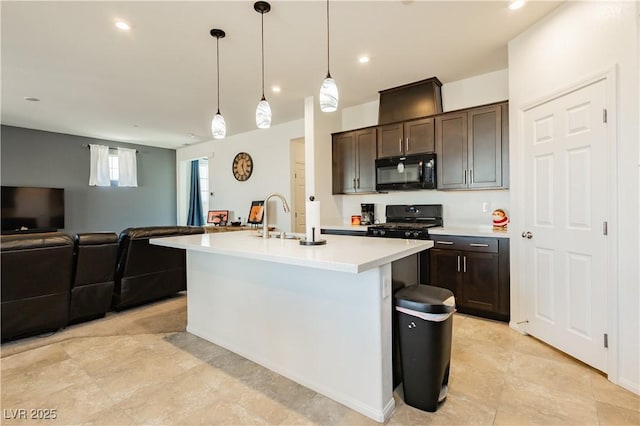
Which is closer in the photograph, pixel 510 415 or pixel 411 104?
pixel 510 415

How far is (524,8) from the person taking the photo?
2.47 metres

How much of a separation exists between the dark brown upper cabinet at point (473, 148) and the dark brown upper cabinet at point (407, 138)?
11 cm

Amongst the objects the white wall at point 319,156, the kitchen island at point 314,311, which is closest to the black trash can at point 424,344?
the kitchen island at point 314,311

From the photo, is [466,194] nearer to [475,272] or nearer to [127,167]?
[475,272]

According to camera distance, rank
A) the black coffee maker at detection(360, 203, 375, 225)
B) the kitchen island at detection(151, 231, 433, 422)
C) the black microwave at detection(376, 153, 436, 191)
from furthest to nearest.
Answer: the black coffee maker at detection(360, 203, 375, 225) < the black microwave at detection(376, 153, 436, 191) < the kitchen island at detection(151, 231, 433, 422)

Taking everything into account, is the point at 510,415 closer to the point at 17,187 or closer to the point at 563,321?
the point at 563,321

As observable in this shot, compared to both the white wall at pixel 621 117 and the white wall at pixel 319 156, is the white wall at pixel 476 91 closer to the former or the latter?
the white wall at pixel 621 117

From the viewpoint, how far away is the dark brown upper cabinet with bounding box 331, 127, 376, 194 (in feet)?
14.4

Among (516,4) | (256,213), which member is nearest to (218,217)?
(256,213)

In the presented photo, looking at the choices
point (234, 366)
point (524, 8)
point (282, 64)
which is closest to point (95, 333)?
point (234, 366)

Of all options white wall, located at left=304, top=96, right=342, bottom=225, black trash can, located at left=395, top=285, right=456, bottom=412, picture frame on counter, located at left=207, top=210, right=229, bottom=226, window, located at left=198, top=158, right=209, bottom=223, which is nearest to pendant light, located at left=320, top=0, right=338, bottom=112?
black trash can, located at left=395, top=285, right=456, bottom=412

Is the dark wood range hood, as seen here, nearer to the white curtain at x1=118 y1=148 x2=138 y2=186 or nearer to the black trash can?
the black trash can

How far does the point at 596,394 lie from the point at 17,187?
8235 mm

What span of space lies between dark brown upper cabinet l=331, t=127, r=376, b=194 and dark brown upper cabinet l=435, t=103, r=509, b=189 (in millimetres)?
951
